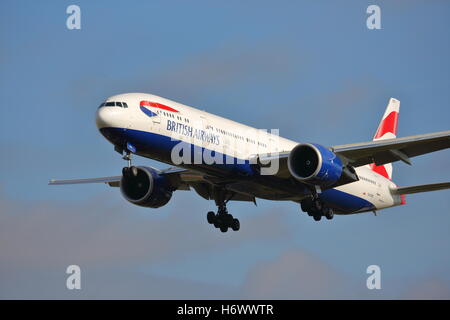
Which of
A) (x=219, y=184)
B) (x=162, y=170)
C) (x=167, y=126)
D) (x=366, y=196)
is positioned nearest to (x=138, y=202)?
(x=162, y=170)

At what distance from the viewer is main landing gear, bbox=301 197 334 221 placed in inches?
1861

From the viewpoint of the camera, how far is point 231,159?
43.9 meters

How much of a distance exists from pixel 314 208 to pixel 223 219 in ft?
18.9

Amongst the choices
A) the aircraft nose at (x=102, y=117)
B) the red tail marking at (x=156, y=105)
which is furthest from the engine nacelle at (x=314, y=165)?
the aircraft nose at (x=102, y=117)

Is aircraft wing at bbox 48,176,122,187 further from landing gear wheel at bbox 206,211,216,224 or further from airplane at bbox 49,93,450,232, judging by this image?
landing gear wheel at bbox 206,211,216,224

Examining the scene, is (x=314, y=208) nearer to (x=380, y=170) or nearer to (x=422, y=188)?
(x=422, y=188)

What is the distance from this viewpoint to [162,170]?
4988cm

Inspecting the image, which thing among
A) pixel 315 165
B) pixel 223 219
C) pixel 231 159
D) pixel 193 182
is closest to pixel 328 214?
pixel 315 165

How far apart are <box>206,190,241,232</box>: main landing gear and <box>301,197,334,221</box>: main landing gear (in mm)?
4751

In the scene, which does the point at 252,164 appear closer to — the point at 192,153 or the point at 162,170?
the point at 192,153

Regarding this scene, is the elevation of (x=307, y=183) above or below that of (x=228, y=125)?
below

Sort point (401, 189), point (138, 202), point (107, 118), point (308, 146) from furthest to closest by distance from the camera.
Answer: point (401, 189)
point (138, 202)
point (308, 146)
point (107, 118)

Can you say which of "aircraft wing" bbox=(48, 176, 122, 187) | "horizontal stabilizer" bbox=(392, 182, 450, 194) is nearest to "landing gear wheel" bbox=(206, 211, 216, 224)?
"aircraft wing" bbox=(48, 176, 122, 187)

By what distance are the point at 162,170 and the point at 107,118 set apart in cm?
942
